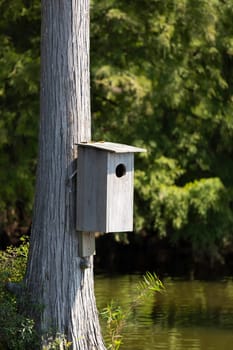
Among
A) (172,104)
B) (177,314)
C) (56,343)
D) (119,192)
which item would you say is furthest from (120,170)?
(172,104)

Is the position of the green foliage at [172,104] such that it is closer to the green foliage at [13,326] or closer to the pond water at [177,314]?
→ the pond water at [177,314]

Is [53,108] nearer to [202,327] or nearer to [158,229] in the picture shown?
[202,327]

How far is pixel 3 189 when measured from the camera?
65.0 feet

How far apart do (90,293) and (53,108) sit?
178 cm

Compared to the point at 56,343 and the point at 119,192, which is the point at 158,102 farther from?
the point at 56,343

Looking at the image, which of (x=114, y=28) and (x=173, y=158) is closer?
(x=114, y=28)

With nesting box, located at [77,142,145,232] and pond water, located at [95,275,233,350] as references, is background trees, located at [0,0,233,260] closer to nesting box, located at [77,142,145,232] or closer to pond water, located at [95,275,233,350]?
pond water, located at [95,275,233,350]

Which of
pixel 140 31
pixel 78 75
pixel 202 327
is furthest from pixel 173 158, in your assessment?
pixel 78 75

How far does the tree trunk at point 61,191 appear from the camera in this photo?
9.78 meters

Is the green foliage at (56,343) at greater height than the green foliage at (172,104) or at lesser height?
lesser

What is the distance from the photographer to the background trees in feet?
63.3

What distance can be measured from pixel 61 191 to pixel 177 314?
5037 mm

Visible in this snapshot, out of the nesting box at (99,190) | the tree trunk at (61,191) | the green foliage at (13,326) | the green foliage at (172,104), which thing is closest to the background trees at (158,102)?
the green foliage at (172,104)

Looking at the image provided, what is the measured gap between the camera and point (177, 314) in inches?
565
